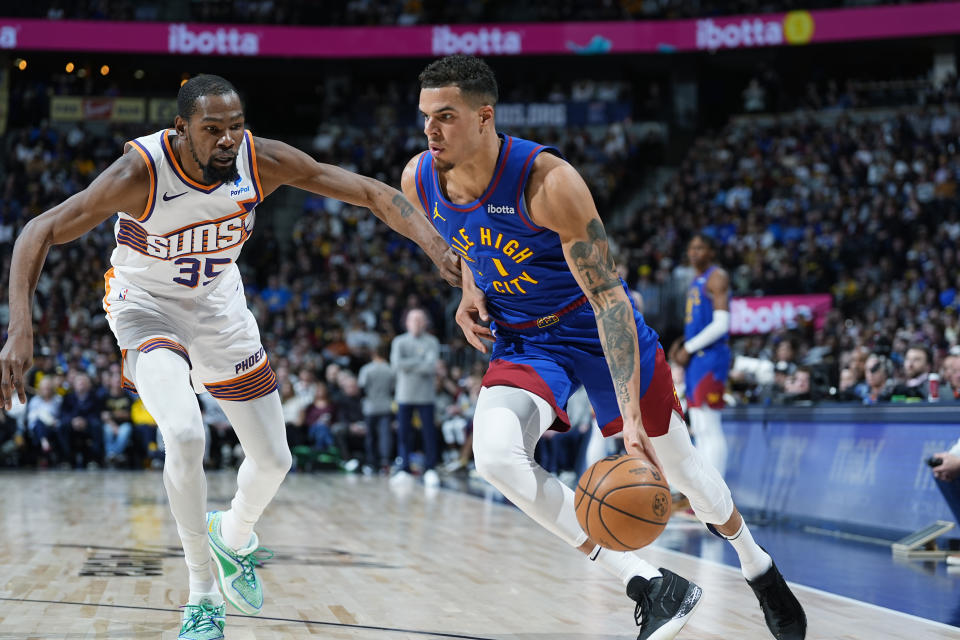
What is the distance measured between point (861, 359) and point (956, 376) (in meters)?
1.90

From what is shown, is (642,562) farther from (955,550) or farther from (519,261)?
(955,550)

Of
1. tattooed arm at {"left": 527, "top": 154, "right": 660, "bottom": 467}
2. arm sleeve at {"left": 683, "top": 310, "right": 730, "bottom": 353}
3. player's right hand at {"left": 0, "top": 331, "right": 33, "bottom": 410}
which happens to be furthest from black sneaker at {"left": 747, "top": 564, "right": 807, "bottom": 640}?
arm sleeve at {"left": 683, "top": 310, "right": 730, "bottom": 353}

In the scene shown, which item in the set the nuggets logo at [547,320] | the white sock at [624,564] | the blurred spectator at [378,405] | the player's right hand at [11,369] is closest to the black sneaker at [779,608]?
the white sock at [624,564]

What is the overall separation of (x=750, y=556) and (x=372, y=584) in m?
2.00

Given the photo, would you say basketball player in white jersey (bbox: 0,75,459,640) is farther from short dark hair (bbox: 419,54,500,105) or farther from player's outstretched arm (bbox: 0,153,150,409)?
short dark hair (bbox: 419,54,500,105)

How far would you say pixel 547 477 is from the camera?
3.70 m

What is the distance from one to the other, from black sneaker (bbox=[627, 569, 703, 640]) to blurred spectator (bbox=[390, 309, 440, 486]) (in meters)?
8.26

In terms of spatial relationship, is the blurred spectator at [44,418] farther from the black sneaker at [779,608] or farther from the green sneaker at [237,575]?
the black sneaker at [779,608]

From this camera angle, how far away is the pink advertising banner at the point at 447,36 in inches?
924

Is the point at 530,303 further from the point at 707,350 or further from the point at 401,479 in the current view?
the point at 401,479

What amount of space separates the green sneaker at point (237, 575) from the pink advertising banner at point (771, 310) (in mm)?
13580

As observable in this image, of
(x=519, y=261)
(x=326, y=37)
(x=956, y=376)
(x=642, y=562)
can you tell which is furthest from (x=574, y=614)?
(x=326, y=37)

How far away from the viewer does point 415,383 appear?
39.9ft

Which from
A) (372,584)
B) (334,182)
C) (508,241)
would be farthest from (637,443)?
(372,584)
